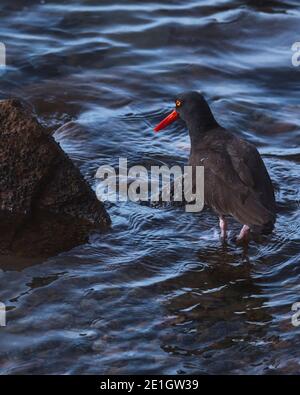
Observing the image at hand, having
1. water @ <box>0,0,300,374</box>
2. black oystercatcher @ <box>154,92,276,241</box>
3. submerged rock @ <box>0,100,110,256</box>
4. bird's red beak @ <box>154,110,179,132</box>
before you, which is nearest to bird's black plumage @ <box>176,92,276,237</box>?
black oystercatcher @ <box>154,92,276,241</box>

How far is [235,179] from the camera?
5.99 m

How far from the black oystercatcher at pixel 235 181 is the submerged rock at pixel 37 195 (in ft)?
2.68

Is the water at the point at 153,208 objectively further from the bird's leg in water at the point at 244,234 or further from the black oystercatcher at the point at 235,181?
the black oystercatcher at the point at 235,181

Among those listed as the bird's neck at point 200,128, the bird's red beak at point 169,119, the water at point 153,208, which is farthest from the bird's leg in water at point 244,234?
the bird's red beak at point 169,119

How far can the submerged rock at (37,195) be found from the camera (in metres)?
5.91

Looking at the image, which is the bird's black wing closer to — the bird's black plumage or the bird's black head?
the bird's black plumage

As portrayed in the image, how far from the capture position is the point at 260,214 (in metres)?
5.68

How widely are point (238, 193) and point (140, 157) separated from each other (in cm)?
158

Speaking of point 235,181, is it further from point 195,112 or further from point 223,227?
point 195,112

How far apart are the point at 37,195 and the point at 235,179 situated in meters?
1.40

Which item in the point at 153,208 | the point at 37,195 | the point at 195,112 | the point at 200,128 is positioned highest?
the point at 195,112

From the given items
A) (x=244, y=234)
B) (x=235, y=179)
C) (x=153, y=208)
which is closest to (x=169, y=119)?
(x=153, y=208)

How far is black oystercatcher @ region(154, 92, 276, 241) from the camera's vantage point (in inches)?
227
